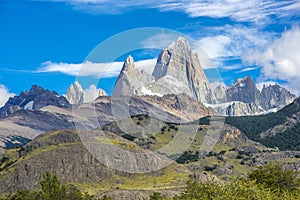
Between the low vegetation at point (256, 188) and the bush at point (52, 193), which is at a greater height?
the low vegetation at point (256, 188)

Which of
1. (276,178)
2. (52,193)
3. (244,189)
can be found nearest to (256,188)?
(244,189)

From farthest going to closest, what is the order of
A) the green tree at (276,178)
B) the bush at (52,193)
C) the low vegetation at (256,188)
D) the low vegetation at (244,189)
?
the bush at (52,193), the green tree at (276,178), the low vegetation at (244,189), the low vegetation at (256,188)

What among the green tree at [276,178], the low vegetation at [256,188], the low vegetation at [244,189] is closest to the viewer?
the low vegetation at [256,188]

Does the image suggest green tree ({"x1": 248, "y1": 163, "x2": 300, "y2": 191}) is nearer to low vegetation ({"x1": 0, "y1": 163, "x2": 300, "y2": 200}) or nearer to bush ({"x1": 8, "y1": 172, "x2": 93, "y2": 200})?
low vegetation ({"x1": 0, "y1": 163, "x2": 300, "y2": 200})

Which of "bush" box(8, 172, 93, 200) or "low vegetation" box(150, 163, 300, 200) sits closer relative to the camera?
"low vegetation" box(150, 163, 300, 200)

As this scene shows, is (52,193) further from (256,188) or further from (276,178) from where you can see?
(256,188)

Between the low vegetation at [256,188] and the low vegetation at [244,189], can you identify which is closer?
the low vegetation at [256,188]

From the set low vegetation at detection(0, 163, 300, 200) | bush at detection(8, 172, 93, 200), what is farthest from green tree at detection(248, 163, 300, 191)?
bush at detection(8, 172, 93, 200)

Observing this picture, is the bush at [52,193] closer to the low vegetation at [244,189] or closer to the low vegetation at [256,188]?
the low vegetation at [244,189]

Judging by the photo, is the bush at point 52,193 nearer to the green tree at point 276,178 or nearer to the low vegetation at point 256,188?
the low vegetation at point 256,188

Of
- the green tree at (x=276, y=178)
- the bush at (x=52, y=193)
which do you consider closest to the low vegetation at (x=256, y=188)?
the green tree at (x=276, y=178)

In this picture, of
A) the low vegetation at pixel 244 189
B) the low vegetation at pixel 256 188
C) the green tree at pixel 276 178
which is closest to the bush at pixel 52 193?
the low vegetation at pixel 244 189

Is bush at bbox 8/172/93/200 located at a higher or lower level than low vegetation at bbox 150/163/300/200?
lower

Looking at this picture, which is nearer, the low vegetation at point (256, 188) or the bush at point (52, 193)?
the low vegetation at point (256, 188)
